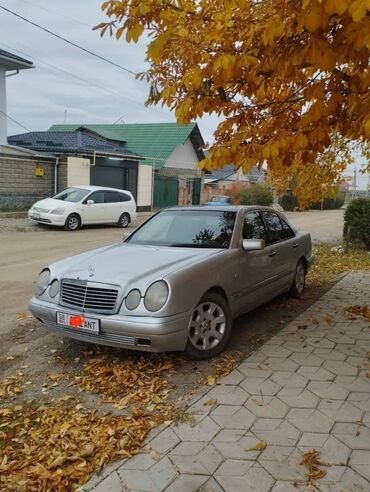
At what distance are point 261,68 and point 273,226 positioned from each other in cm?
298

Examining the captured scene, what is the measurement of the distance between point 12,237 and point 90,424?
11.3 m

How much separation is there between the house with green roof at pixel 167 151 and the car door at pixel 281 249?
21018mm

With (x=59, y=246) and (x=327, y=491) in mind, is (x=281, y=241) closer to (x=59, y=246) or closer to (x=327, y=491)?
(x=327, y=491)

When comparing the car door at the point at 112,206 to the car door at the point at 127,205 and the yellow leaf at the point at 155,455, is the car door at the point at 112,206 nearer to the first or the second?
the car door at the point at 127,205

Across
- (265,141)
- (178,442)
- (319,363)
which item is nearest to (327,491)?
(178,442)

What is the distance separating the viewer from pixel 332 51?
2848 millimetres

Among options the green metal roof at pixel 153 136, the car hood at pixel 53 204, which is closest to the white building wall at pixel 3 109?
the car hood at pixel 53 204

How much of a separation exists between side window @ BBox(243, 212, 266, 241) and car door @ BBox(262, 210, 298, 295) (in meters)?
0.15

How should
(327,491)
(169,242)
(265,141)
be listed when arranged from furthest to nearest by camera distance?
1. (169,242)
2. (265,141)
3. (327,491)

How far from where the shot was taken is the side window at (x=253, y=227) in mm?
5387

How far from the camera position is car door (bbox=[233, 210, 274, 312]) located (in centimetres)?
486

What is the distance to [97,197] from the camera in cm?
1692

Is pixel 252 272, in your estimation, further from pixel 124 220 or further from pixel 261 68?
pixel 124 220

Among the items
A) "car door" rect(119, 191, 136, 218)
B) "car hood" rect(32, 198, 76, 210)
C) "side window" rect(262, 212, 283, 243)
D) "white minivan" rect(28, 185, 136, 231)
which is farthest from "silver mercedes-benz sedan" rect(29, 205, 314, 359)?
"car door" rect(119, 191, 136, 218)
